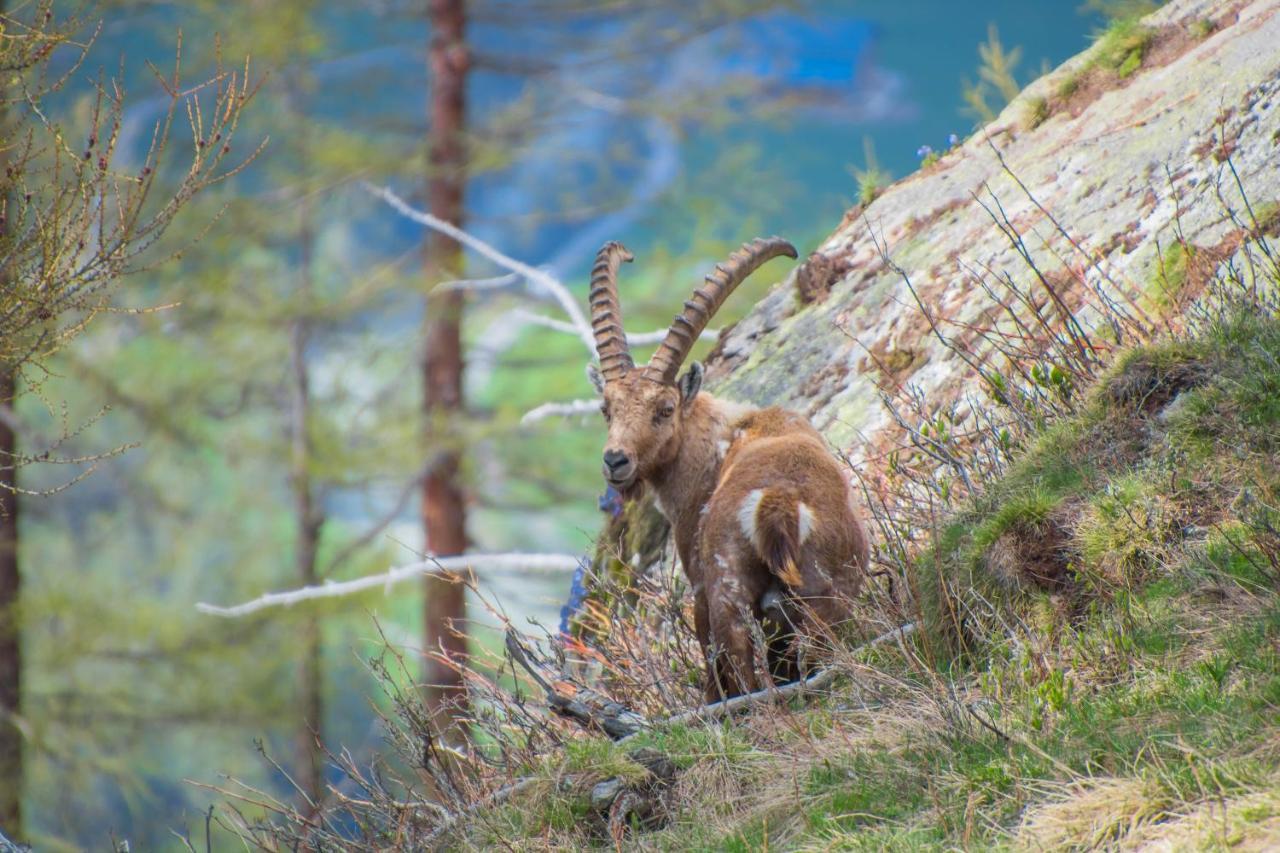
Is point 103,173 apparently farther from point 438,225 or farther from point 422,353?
point 422,353

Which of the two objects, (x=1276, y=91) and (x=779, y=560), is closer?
(x=779, y=560)

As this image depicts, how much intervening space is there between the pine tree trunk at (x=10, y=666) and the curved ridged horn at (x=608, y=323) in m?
9.20

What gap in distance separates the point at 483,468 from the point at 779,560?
40.1ft

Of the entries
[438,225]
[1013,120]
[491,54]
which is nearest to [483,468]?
[491,54]

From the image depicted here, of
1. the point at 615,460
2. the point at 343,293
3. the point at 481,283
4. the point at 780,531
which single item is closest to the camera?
the point at 780,531

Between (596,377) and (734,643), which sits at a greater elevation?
(596,377)

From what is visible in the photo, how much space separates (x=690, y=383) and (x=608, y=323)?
25.0 inches

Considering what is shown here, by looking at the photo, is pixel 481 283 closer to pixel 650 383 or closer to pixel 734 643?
pixel 650 383

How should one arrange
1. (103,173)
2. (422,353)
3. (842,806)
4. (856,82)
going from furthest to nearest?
1. (856,82)
2. (422,353)
3. (103,173)
4. (842,806)

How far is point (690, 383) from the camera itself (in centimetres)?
645

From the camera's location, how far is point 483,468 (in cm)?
1711

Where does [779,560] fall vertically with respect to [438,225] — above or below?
below

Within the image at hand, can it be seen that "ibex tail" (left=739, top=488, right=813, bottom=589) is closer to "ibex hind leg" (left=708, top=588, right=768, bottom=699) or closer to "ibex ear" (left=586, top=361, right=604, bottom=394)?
"ibex hind leg" (left=708, top=588, right=768, bottom=699)

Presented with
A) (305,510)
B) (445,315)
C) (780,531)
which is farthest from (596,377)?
(305,510)
